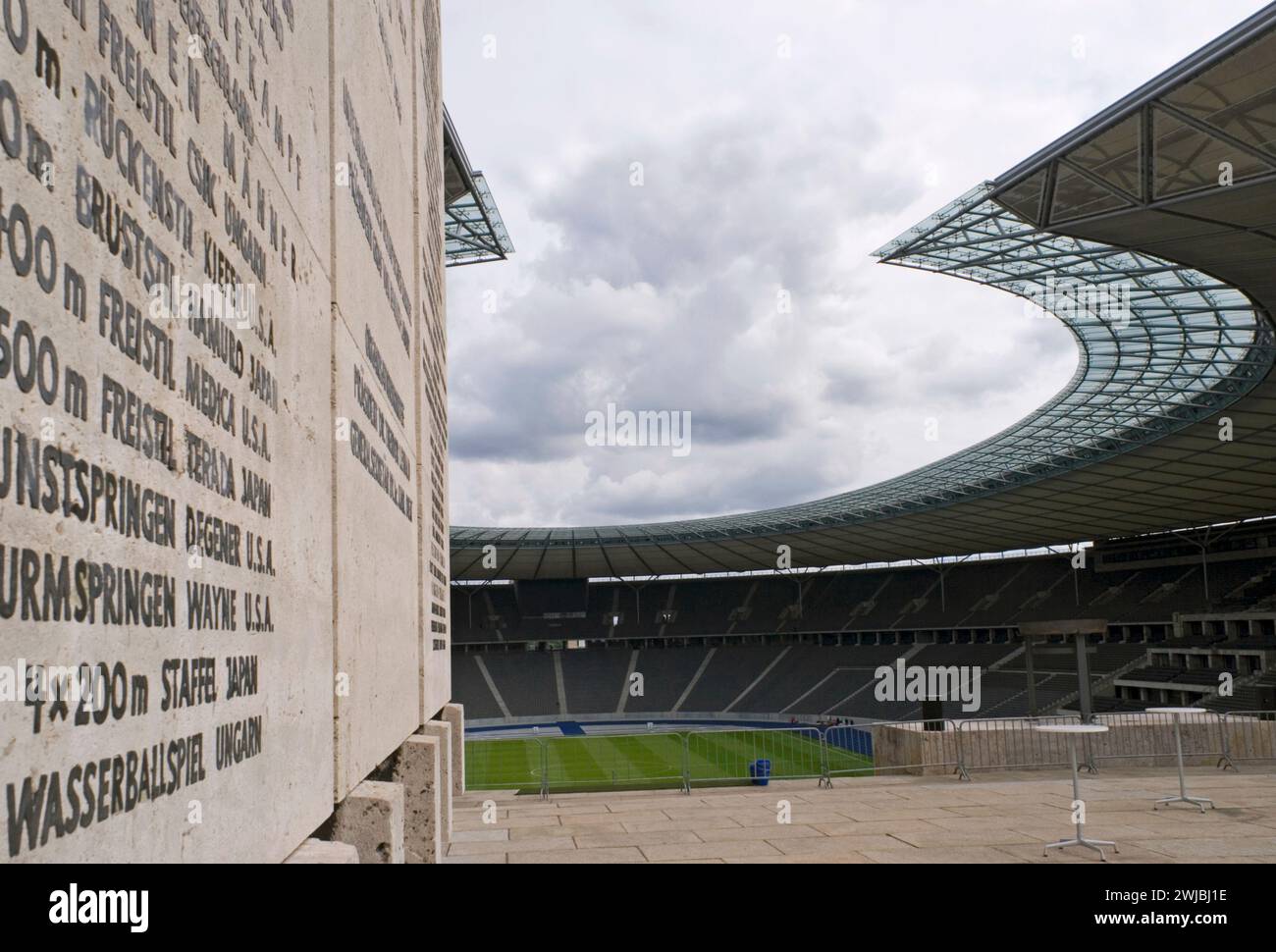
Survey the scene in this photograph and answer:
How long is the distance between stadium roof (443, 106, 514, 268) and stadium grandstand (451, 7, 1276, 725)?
12.5 meters

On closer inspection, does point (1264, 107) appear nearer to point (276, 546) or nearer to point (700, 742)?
point (276, 546)

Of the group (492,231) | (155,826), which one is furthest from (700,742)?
(155,826)

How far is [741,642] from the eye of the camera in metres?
81.4

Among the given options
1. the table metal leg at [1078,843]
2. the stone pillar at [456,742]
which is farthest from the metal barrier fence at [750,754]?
the table metal leg at [1078,843]

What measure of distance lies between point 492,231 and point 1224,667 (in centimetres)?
4175

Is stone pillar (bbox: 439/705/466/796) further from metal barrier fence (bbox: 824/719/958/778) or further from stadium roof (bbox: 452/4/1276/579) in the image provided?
stadium roof (bbox: 452/4/1276/579)

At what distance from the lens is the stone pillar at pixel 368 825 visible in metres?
5.80

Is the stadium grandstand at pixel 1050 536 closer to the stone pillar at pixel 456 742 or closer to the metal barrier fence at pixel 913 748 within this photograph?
the metal barrier fence at pixel 913 748

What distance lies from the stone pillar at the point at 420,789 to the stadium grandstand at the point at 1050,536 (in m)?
14.2

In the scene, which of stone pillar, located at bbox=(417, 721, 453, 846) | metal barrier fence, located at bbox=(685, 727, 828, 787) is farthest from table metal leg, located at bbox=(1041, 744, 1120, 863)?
metal barrier fence, located at bbox=(685, 727, 828, 787)

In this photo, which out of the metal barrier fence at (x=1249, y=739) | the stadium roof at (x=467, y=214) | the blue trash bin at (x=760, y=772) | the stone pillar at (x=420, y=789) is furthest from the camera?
the stadium roof at (x=467, y=214)
